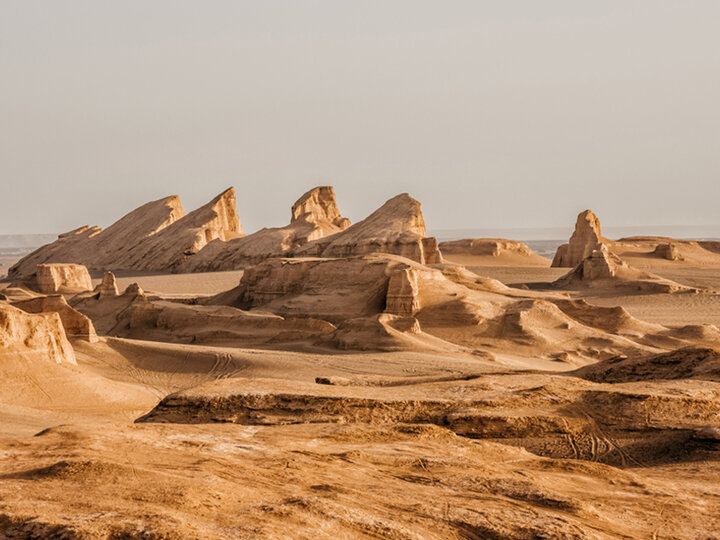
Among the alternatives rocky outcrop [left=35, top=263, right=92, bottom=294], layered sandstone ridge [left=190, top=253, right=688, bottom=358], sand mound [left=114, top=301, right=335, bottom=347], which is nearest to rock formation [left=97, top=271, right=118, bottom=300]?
sand mound [left=114, top=301, right=335, bottom=347]

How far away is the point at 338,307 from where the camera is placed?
28234 millimetres

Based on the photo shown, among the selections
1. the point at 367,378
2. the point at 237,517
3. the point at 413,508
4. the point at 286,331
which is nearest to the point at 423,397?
the point at 367,378

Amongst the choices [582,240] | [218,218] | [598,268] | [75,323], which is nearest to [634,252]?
[582,240]

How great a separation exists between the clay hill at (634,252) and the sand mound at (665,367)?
44.2 metres

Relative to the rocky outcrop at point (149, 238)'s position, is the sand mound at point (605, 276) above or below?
below

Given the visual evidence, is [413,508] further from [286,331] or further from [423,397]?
[286,331]

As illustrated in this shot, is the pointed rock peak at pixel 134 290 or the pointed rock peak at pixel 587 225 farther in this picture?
the pointed rock peak at pixel 587 225

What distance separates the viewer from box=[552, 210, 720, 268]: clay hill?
5884cm

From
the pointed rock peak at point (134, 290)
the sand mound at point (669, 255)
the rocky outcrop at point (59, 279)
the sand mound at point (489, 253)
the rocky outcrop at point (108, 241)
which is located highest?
the rocky outcrop at point (108, 241)

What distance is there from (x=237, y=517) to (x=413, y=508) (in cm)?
139

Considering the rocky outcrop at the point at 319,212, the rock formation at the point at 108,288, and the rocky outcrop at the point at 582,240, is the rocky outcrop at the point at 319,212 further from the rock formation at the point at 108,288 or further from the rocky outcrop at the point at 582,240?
the rock formation at the point at 108,288

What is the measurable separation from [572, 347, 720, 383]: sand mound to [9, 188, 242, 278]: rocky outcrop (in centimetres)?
5380

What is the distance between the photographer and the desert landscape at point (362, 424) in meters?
5.98

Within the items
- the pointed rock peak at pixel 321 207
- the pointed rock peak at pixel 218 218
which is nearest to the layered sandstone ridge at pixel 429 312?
the pointed rock peak at pixel 321 207
